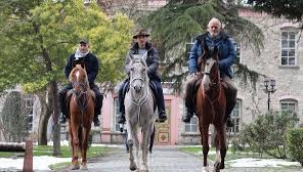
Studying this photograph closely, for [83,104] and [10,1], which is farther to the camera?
[10,1]

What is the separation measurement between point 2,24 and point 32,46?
64.3 inches

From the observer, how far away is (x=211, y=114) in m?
13.2

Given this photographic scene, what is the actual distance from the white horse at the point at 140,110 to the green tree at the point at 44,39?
1295cm

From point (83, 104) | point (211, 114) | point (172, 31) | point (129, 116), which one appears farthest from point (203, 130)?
point (172, 31)

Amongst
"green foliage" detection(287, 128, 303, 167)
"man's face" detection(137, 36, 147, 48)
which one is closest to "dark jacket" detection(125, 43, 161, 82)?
"man's face" detection(137, 36, 147, 48)

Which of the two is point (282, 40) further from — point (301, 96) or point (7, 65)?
point (7, 65)

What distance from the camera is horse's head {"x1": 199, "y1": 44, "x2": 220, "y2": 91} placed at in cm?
1262

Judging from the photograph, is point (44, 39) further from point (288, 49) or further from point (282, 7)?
point (288, 49)

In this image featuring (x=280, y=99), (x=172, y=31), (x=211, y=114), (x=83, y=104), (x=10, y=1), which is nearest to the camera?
(x=211, y=114)

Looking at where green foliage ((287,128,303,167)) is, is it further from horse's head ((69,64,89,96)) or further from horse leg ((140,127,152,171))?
horse leg ((140,127,152,171))

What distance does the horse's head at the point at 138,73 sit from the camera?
13.0 metres

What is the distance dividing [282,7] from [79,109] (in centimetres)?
553

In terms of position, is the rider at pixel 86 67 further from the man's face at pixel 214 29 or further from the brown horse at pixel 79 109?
the man's face at pixel 214 29

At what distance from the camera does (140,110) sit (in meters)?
13.4
